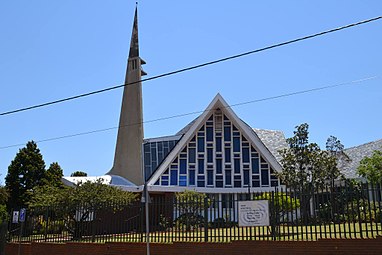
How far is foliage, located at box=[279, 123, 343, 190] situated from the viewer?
27578mm

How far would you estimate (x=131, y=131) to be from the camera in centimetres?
4078

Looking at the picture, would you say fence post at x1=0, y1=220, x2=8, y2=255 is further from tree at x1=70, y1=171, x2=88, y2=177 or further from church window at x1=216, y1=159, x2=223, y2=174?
tree at x1=70, y1=171, x2=88, y2=177

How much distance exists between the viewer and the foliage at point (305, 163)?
1086 inches

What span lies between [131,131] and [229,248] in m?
28.7

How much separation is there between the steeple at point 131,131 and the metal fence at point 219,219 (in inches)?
830

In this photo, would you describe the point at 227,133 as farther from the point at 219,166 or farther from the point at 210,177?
the point at 210,177

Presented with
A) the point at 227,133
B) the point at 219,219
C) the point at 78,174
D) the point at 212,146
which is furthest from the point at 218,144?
the point at 78,174

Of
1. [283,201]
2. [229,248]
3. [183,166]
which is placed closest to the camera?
[229,248]

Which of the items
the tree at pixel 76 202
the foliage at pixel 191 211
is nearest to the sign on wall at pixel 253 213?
the foliage at pixel 191 211

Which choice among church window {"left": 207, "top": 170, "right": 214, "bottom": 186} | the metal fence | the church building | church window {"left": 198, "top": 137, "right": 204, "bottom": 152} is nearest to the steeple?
the church building

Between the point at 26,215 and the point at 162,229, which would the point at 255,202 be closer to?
the point at 162,229

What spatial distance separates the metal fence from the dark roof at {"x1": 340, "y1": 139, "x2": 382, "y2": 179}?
22.3 metres

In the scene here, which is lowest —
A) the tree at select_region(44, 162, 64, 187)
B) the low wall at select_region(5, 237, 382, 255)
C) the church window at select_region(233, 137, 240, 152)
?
the low wall at select_region(5, 237, 382, 255)

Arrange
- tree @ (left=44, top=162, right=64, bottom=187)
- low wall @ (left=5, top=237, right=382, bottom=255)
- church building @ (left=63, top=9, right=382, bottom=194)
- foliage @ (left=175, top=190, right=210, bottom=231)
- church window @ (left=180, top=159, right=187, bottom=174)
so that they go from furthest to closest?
1. tree @ (left=44, top=162, right=64, bottom=187)
2. church window @ (left=180, top=159, right=187, bottom=174)
3. church building @ (left=63, top=9, right=382, bottom=194)
4. foliage @ (left=175, top=190, right=210, bottom=231)
5. low wall @ (left=5, top=237, right=382, bottom=255)
